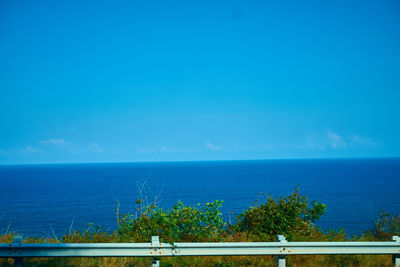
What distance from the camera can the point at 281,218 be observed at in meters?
9.11

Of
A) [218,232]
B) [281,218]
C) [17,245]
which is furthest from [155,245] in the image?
[281,218]

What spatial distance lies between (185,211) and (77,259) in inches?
124

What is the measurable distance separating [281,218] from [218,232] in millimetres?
1816

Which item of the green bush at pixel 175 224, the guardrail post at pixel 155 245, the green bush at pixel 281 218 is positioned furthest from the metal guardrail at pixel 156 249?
the green bush at pixel 281 218

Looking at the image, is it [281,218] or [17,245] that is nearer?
[17,245]

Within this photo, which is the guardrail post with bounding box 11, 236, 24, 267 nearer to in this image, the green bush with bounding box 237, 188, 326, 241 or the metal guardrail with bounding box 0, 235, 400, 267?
the metal guardrail with bounding box 0, 235, 400, 267

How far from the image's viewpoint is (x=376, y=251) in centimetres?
628

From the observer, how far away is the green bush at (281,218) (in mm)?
8977

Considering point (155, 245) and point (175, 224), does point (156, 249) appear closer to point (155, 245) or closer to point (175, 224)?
point (155, 245)

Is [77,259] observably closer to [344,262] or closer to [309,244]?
[309,244]

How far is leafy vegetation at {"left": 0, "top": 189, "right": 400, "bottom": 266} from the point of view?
6.75m

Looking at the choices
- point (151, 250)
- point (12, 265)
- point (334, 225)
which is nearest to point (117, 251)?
point (151, 250)

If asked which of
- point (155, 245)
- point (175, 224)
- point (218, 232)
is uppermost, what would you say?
point (155, 245)

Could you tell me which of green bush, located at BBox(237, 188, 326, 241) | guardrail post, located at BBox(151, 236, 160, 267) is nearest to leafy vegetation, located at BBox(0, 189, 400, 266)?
green bush, located at BBox(237, 188, 326, 241)
